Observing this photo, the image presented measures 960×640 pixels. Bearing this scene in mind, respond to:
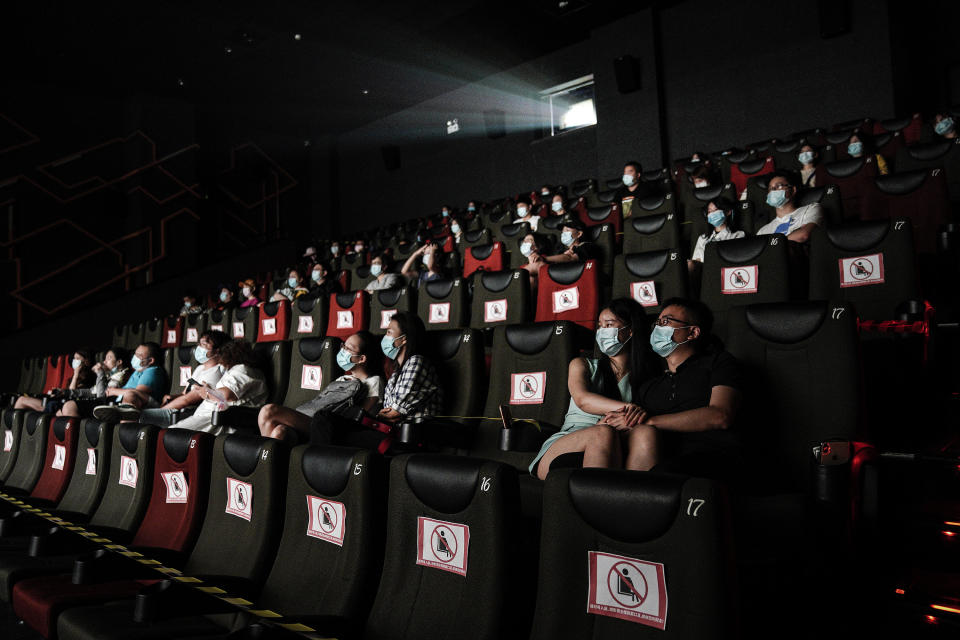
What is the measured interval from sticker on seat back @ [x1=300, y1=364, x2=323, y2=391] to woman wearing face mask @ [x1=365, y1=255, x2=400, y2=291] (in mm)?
1463

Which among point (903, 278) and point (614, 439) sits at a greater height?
point (903, 278)

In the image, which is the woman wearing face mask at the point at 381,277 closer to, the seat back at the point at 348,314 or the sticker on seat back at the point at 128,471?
the seat back at the point at 348,314

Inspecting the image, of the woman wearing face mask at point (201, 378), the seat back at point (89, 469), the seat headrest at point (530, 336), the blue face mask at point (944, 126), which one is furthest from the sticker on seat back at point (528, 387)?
the blue face mask at point (944, 126)

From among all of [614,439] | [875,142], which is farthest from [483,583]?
[875,142]

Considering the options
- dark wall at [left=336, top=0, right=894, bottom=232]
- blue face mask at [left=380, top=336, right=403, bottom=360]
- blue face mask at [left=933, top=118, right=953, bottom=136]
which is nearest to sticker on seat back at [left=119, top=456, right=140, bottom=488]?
blue face mask at [left=380, top=336, right=403, bottom=360]

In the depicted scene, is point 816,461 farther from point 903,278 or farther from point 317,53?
point 317,53

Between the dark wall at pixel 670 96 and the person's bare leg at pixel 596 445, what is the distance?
613cm

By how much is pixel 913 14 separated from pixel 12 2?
8.87 meters

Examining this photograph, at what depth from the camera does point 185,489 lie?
6.21 ft

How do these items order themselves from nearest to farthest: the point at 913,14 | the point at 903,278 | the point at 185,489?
1. the point at 185,489
2. the point at 903,278
3. the point at 913,14

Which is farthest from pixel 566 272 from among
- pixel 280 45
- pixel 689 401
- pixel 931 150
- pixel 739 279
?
pixel 280 45

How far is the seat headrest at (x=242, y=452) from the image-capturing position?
63.2 inches

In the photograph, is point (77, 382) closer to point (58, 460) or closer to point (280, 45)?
point (58, 460)

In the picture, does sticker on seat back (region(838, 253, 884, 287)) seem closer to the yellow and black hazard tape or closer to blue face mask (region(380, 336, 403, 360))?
blue face mask (region(380, 336, 403, 360))
